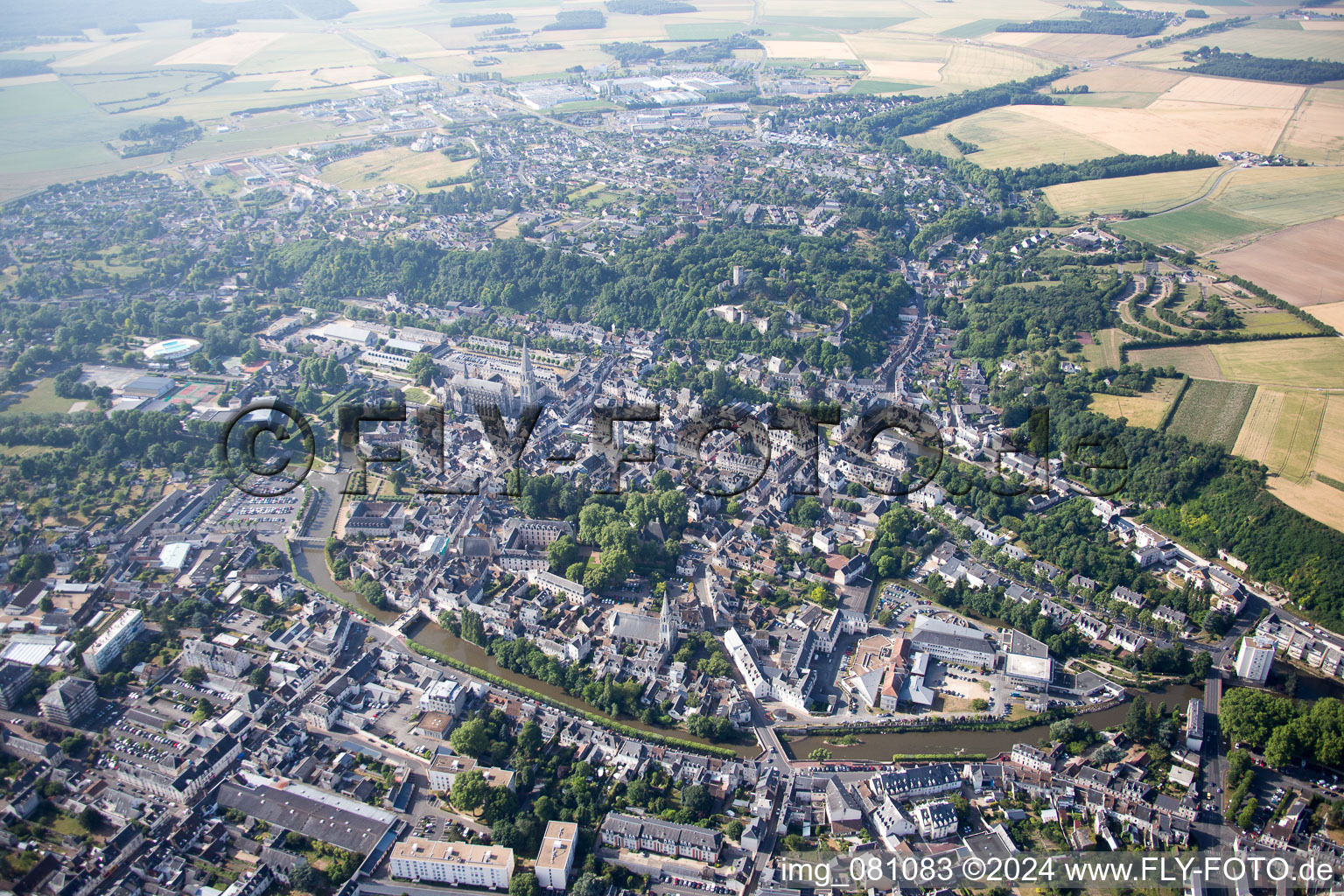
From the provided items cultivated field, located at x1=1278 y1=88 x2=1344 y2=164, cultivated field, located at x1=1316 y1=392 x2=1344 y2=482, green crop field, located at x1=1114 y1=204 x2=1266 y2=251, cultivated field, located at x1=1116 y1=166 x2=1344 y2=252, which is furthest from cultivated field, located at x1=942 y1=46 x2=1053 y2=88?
cultivated field, located at x1=1316 y1=392 x2=1344 y2=482

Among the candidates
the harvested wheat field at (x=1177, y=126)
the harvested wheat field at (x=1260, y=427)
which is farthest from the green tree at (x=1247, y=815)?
the harvested wheat field at (x=1177, y=126)

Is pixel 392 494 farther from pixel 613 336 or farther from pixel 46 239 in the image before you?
pixel 46 239

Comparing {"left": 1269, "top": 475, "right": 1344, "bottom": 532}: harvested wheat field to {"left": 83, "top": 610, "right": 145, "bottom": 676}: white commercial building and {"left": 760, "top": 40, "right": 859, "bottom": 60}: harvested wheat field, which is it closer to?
{"left": 83, "top": 610, "right": 145, "bottom": 676}: white commercial building

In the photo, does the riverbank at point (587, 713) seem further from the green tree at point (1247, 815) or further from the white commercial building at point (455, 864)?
the green tree at point (1247, 815)

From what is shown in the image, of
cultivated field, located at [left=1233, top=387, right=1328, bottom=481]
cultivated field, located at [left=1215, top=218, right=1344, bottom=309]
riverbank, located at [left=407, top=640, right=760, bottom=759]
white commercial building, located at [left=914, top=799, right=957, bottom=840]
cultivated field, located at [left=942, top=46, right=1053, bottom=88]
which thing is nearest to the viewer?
white commercial building, located at [left=914, top=799, right=957, bottom=840]

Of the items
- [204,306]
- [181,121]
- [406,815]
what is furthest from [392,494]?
[181,121]
